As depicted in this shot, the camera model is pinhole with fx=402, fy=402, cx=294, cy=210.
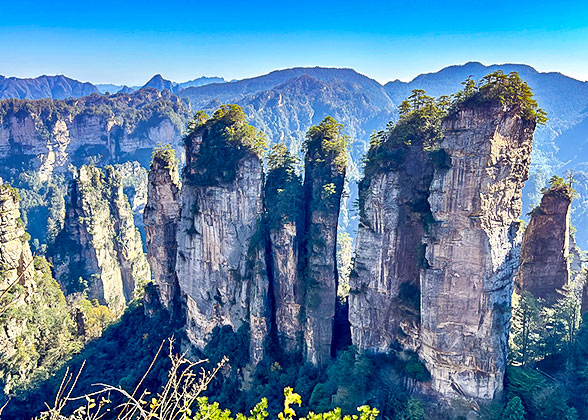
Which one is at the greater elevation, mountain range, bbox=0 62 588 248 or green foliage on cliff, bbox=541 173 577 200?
mountain range, bbox=0 62 588 248

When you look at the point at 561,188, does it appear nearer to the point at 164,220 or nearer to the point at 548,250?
the point at 548,250

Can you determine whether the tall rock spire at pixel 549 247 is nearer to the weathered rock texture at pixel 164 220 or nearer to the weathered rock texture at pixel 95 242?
the weathered rock texture at pixel 164 220

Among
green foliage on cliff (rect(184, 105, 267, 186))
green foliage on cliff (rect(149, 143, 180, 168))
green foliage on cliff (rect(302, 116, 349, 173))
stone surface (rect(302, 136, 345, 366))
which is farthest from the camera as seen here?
green foliage on cliff (rect(149, 143, 180, 168))

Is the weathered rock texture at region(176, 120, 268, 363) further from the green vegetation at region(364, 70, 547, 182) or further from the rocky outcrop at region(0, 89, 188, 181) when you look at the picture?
the rocky outcrop at region(0, 89, 188, 181)

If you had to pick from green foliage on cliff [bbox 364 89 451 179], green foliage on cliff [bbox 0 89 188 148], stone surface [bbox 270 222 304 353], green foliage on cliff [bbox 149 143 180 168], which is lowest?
stone surface [bbox 270 222 304 353]

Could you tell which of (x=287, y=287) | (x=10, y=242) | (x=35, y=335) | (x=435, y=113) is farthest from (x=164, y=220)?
(x=435, y=113)

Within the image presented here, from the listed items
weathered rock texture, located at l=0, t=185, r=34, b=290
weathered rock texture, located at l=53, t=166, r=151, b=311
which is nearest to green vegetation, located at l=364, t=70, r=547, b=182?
weathered rock texture, located at l=0, t=185, r=34, b=290

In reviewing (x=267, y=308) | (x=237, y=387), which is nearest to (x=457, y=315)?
(x=267, y=308)

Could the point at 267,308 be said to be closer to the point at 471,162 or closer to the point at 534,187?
the point at 471,162
